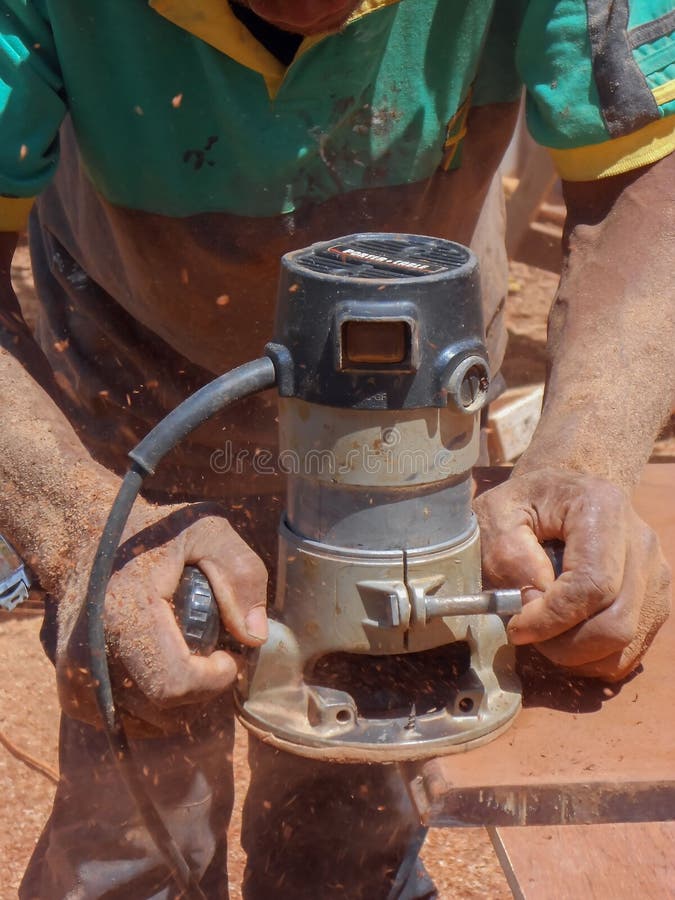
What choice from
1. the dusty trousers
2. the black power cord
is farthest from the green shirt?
the dusty trousers

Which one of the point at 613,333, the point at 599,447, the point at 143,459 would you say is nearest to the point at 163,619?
the point at 143,459

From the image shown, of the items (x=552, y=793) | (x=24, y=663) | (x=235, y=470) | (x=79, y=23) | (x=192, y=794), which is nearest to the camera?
(x=552, y=793)

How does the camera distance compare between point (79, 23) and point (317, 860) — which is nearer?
point (79, 23)

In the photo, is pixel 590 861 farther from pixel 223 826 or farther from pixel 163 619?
pixel 223 826

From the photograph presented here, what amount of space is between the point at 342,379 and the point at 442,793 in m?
0.49

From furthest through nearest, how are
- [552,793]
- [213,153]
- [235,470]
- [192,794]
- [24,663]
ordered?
1. [24,663]
2. [235,470]
3. [192,794]
4. [213,153]
5. [552,793]

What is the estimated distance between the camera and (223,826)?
235cm

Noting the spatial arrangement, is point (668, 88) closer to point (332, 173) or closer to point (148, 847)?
point (332, 173)

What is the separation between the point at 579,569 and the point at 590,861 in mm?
352

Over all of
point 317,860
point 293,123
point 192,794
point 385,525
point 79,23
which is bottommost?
point 317,860

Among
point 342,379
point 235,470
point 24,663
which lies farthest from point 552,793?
point 24,663

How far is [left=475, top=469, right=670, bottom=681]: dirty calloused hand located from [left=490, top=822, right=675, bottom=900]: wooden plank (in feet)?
0.66

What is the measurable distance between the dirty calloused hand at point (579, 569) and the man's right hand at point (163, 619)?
33cm

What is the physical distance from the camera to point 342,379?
4.29 ft
